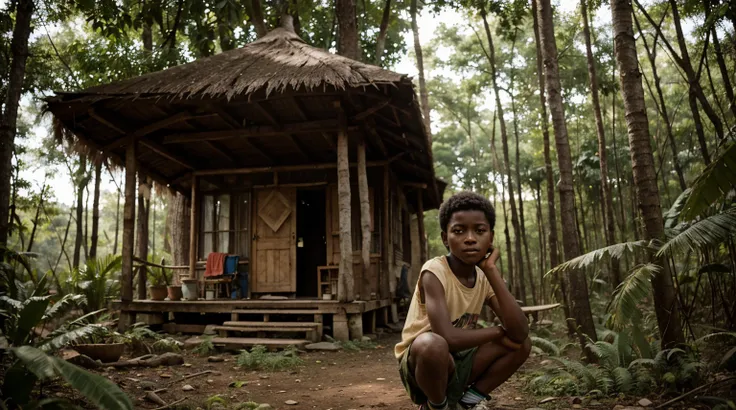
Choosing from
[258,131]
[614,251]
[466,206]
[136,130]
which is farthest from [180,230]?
[466,206]

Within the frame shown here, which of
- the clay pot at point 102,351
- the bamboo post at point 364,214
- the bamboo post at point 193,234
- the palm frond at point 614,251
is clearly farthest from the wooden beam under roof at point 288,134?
the palm frond at point 614,251

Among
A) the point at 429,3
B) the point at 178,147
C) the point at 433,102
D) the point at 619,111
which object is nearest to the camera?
the point at 178,147

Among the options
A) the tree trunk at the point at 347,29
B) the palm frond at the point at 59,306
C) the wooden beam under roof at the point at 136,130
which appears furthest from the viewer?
the tree trunk at the point at 347,29

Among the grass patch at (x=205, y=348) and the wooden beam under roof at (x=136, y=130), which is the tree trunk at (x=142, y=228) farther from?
the grass patch at (x=205, y=348)

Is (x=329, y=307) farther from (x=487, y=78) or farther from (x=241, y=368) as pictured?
(x=487, y=78)

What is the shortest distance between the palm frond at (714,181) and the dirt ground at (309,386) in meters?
1.46

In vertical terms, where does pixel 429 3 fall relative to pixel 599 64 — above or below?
above

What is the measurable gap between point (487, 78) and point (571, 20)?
4.29 m

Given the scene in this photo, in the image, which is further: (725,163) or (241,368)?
(241,368)

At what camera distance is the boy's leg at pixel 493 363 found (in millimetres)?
2502

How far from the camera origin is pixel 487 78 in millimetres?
18000

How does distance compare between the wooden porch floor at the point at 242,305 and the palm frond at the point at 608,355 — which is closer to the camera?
the palm frond at the point at 608,355

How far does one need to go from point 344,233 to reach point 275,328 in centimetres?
174

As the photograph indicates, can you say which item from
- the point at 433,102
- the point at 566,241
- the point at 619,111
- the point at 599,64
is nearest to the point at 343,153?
the point at 566,241
